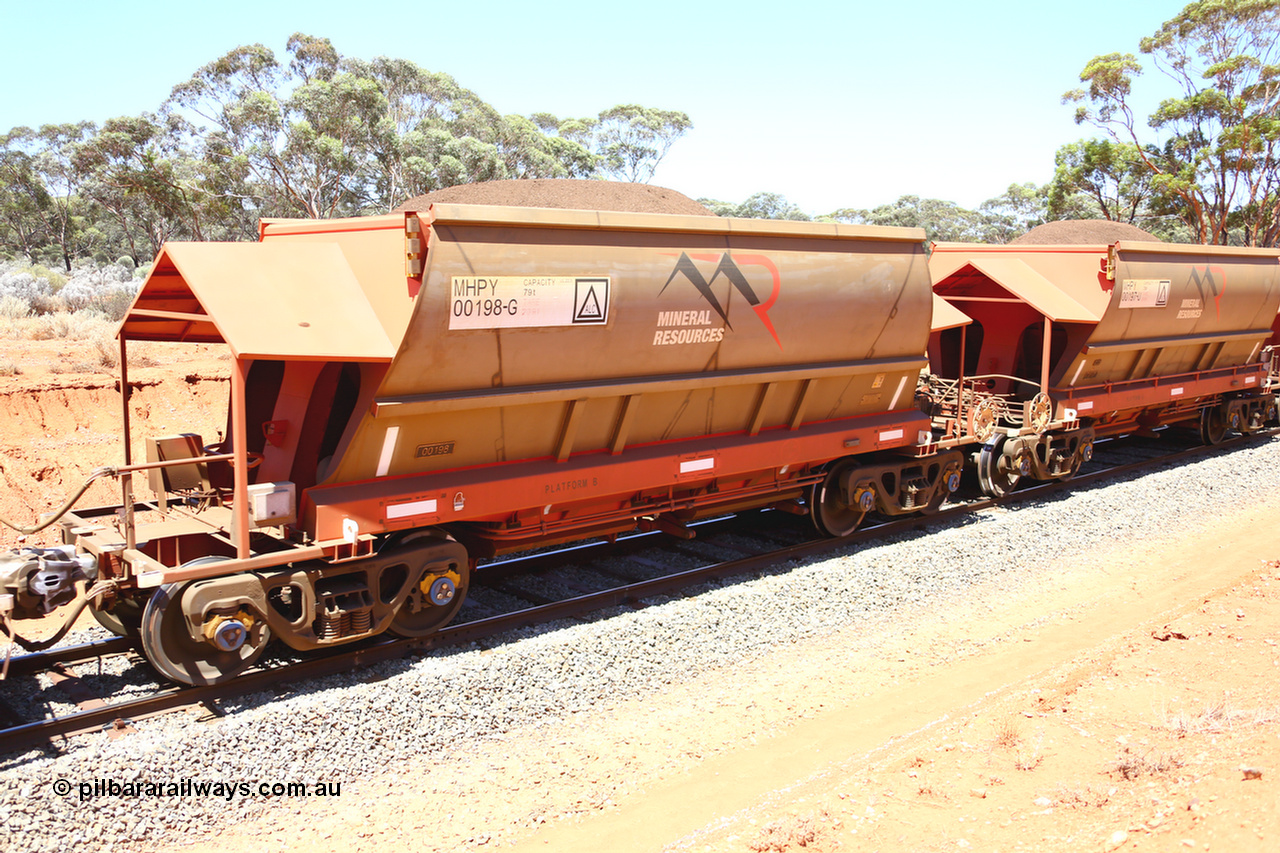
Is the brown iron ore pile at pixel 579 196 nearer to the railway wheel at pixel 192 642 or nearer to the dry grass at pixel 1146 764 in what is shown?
the railway wheel at pixel 192 642

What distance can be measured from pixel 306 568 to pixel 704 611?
3.53 metres

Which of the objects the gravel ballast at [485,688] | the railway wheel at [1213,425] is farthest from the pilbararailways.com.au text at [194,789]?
the railway wheel at [1213,425]

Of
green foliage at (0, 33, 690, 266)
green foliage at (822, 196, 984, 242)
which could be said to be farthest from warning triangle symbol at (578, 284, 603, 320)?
green foliage at (822, 196, 984, 242)

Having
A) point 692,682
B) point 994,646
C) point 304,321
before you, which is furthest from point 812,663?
point 304,321

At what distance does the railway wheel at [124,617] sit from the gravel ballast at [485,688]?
47.7 inches

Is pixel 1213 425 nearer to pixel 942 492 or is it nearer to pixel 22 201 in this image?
pixel 942 492

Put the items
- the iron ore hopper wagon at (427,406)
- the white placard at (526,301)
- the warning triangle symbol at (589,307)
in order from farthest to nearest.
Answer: the warning triangle symbol at (589,307), the white placard at (526,301), the iron ore hopper wagon at (427,406)

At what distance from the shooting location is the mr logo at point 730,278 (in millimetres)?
8352

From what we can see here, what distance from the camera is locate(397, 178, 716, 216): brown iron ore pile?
916 inches

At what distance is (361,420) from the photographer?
22.7 ft

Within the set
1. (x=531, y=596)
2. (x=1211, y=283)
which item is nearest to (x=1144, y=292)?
(x=1211, y=283)

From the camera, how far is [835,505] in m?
11.0

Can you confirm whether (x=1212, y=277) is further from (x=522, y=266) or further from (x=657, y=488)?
(x=522, y=266)

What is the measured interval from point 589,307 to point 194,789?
4470mm
